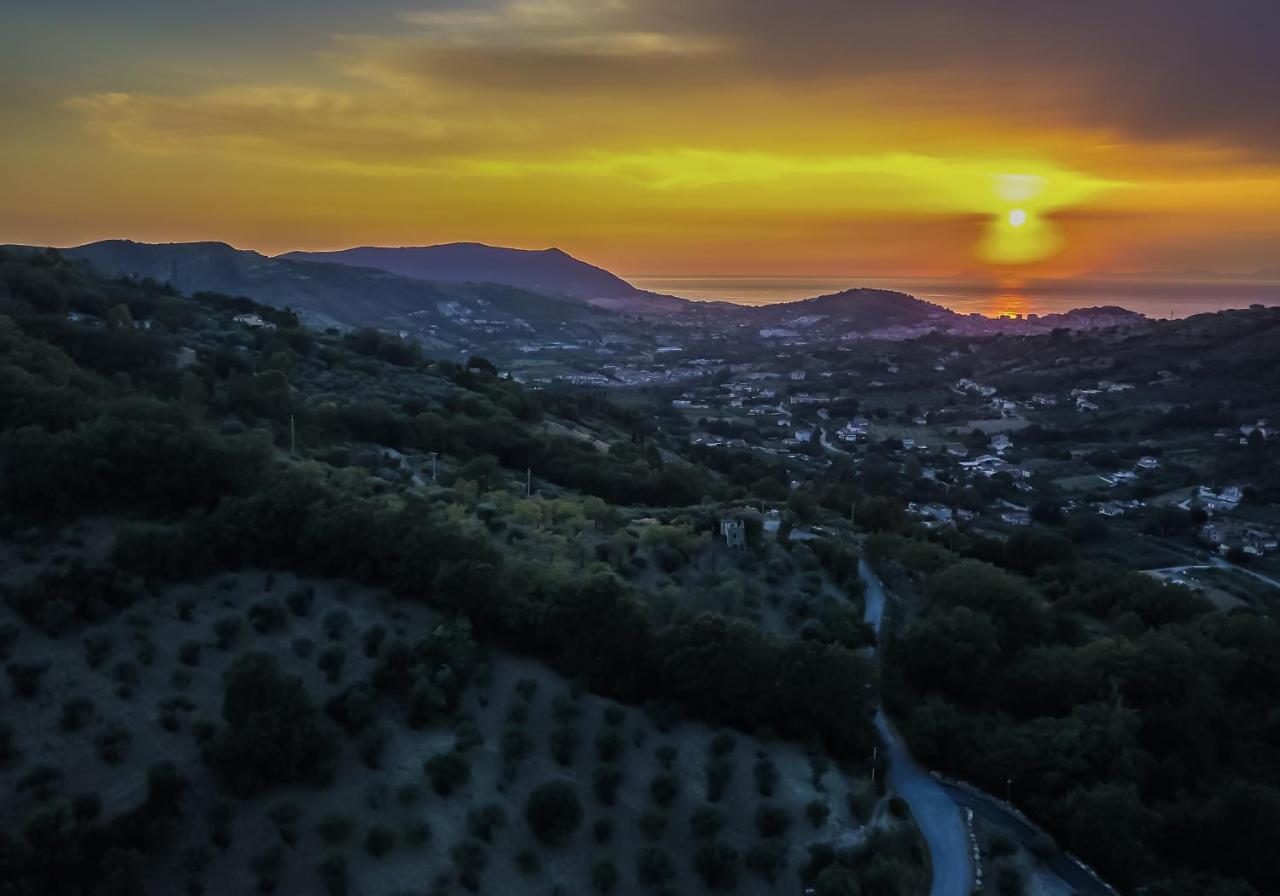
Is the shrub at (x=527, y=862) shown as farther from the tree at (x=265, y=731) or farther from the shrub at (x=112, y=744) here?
the shrub at (x=112, y=744)

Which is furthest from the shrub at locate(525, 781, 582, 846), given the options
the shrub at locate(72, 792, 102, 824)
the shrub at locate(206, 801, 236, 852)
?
the shrub at locate(72, 792, 102, 824)

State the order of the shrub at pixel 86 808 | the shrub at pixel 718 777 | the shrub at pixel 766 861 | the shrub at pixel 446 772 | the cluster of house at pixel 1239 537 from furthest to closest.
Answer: the cluster of house at pixel 1239 537, the shrub at pixel 718 777, the shrub at pixel 446 772, the shrub at pixel 766 861, the shrub at pixel 86 808

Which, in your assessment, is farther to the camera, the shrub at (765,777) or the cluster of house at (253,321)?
the cluster of house at (253,321)

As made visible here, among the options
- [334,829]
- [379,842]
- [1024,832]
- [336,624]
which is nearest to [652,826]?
[379,842]

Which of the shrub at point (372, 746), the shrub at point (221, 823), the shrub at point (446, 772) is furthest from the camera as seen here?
the shrub at point (372, 746)

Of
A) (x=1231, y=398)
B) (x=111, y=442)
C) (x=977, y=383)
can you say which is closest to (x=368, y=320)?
(x=977, y=383)

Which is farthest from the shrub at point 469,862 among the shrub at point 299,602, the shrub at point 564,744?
the shrub at point 299,602
